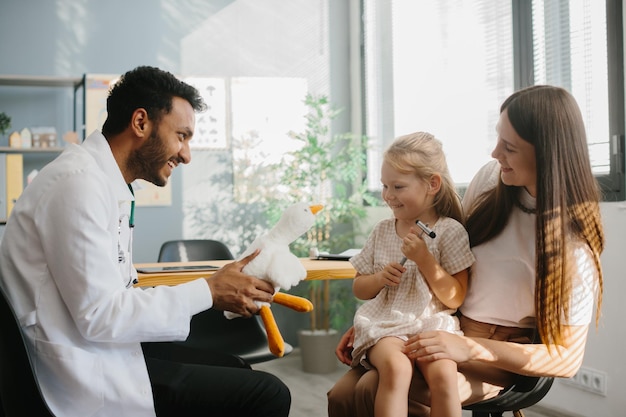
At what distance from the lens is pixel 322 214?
4.23 metres

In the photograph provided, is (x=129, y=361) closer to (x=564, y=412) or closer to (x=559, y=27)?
(x=564, y=412)

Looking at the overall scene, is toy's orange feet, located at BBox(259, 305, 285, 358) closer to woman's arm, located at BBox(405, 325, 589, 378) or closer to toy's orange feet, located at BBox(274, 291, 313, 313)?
toy's orange feet, located at BBox(274, 291, 313, 313)

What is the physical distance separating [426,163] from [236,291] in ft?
2.10

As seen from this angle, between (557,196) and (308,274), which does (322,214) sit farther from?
(557,196)

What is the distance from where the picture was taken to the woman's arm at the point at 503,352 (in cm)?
142

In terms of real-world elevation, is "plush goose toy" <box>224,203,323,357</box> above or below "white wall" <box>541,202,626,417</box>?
above

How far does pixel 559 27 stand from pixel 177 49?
2573mm

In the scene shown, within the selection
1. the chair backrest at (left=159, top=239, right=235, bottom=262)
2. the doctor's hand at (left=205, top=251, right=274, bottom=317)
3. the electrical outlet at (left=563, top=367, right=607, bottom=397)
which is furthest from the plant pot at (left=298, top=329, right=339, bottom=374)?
the doctor's hand at (left=205, top=251, right=274, bottom=317)

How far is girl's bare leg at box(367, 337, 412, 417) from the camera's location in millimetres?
1386

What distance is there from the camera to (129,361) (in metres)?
1.35

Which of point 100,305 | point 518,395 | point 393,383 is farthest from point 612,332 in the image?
point 100,305

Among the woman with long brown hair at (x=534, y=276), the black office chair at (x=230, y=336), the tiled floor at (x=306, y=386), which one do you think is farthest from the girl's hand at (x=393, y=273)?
the tiled floor at (x=306, y=386)

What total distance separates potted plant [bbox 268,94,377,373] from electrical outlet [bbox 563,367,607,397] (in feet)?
5.25

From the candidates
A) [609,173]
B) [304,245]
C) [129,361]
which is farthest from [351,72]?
[129,361]
